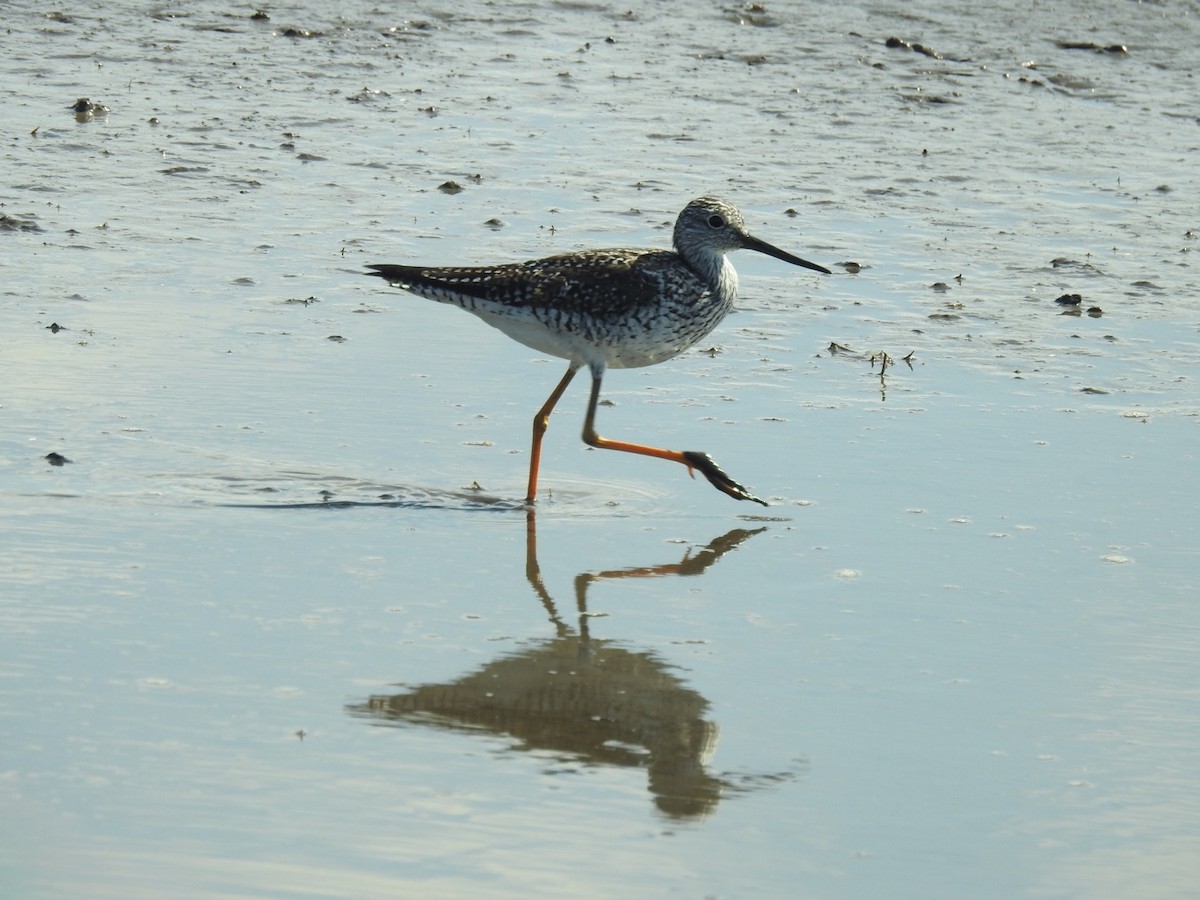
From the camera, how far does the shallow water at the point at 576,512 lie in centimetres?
454

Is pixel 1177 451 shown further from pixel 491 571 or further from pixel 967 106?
pixel 967 106

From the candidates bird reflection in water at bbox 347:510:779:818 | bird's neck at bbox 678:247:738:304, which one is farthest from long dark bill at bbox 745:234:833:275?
bird reflection in water at bbox 347:510:779:818

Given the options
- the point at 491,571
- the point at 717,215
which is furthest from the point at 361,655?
the point at 717,215

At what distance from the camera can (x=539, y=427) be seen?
746cm

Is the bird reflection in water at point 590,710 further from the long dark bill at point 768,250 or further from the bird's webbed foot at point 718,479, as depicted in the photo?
the long dark bill at point 768,250

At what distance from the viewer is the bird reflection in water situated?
4.88m

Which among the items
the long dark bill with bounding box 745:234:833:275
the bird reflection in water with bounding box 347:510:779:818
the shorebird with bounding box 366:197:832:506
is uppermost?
the long dark bill with bounding box 745:234:833:275

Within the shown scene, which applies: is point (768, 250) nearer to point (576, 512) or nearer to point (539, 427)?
point (539, 427)

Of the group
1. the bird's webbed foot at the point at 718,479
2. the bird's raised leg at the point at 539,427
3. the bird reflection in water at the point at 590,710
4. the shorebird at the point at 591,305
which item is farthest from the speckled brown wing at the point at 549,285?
the bird reflection in water at the point at 590,710

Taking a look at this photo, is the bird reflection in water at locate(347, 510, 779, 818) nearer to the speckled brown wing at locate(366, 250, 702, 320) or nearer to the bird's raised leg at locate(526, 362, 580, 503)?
the bird's raised leg at locate(526, 362, 580, 503)

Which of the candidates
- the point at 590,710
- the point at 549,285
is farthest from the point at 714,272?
the point at 590,710

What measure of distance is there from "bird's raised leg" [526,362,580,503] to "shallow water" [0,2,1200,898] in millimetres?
142

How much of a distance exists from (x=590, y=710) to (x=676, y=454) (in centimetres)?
226

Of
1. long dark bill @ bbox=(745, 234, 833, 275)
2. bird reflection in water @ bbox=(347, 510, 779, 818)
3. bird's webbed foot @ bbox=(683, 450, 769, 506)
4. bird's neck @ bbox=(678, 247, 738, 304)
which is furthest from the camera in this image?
long dark bill @ bbox=(745, 234, 833, 275)
